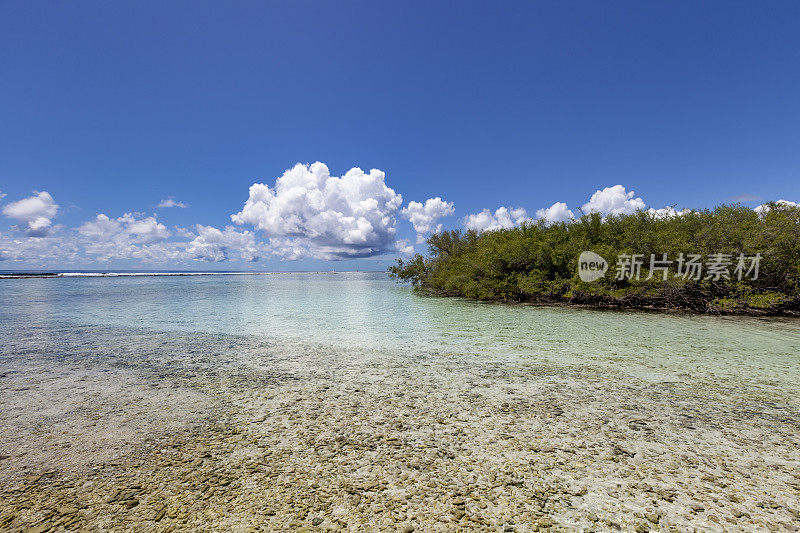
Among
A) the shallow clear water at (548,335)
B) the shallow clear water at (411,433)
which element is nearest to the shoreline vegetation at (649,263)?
the shallow clear water at (548,335)

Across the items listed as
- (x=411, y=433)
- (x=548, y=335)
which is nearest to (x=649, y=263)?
(x=548, y=335)

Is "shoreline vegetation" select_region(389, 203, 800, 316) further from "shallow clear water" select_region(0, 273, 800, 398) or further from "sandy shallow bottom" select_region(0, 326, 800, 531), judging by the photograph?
"sandy shallow bottom" select_region(0, 326, 800, 531)

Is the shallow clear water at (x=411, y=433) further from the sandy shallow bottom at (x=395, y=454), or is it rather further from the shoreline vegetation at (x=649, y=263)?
the shoreline vegetation at (x=649, y=263)

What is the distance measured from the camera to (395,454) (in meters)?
3.58

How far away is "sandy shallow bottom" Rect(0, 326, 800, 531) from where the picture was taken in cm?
269

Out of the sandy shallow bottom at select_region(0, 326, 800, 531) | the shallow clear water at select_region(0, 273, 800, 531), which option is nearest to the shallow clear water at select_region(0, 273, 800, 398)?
the shallow clear water at select_region(0, 273, 800, 531)

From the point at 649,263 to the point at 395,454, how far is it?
20727 millimetres

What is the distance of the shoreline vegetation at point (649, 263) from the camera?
1669 centimetres

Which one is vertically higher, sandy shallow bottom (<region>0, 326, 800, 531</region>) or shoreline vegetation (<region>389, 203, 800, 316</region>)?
shoreline vegetation (<region>389, 203, 800, 316</region>)

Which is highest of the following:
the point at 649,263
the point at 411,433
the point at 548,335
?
the point at 649,263

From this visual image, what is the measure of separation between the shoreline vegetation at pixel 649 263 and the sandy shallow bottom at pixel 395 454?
1419 cm

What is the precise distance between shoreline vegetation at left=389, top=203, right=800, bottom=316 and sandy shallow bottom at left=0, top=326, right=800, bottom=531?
14191 mm

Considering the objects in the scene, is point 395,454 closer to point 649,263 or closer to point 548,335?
point 548,335

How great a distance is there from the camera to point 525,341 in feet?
33.3
